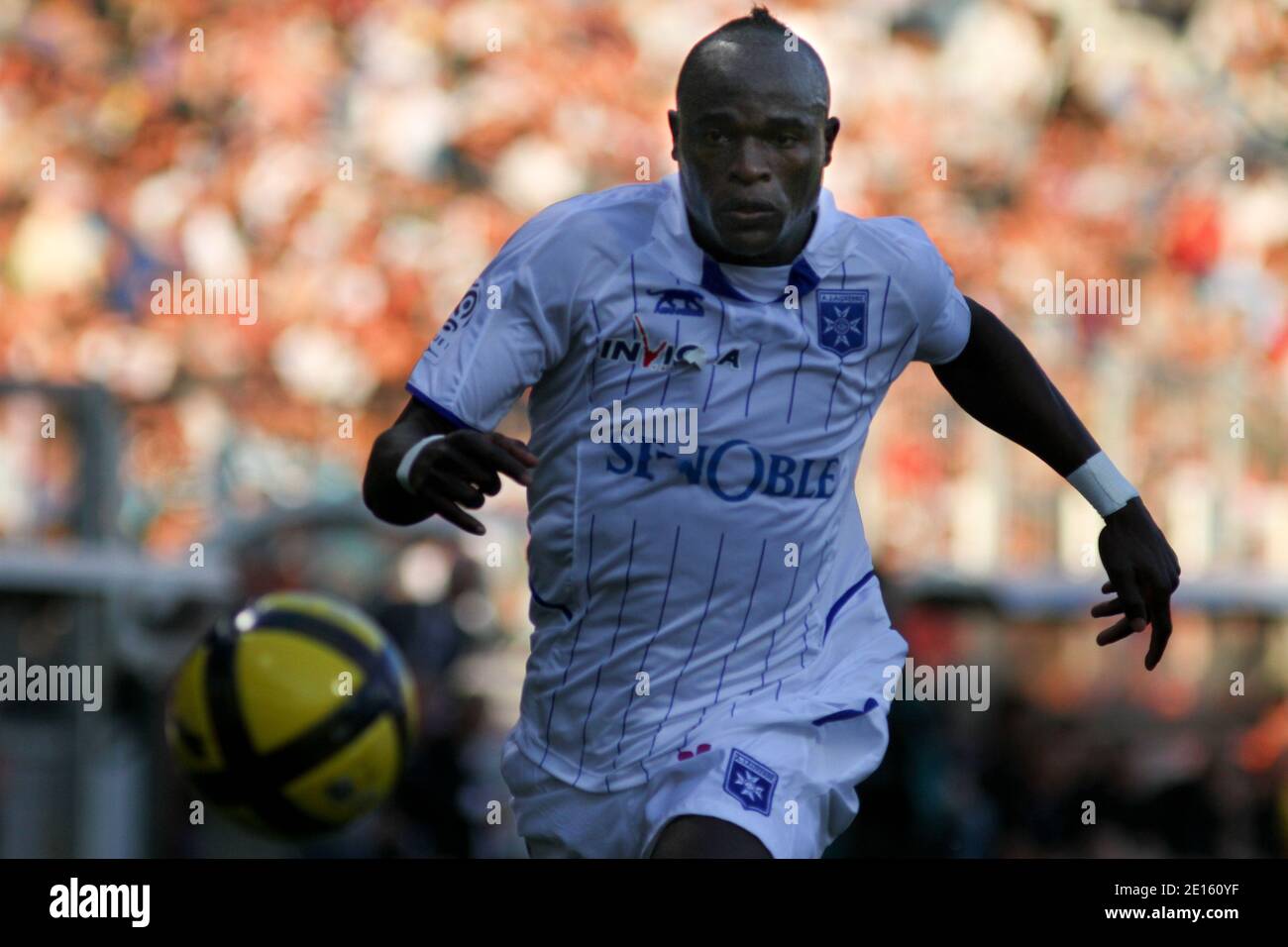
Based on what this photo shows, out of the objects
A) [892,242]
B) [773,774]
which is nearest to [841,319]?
[892,242]

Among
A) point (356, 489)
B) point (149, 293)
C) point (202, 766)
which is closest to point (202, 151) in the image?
point (149, 293)

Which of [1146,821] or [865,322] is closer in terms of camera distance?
[865,322]

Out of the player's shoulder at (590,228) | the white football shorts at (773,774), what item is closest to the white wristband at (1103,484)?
the white football shorts at (773,774)

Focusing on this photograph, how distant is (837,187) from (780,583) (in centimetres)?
1134

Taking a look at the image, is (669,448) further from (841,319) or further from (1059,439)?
(1059,439)

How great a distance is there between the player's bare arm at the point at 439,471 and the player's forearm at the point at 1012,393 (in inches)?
57.9

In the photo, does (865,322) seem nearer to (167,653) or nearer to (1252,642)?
(167,653)

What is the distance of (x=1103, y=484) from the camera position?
5.10m

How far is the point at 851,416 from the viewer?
4711 mm

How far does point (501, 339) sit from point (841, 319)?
79 centimetres

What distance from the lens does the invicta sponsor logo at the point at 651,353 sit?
14.8 feet

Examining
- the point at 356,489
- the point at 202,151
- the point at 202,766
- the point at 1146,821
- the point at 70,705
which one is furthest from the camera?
the point at 202,151

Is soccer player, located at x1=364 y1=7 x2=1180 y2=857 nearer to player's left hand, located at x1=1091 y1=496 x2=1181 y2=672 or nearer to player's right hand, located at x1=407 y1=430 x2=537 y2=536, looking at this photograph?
player's right hand, located at x1=407 y1=430 x2=537 y2=536

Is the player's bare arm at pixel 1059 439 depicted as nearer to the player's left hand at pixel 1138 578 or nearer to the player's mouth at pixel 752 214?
the player's left hand at pixel 1138 578
